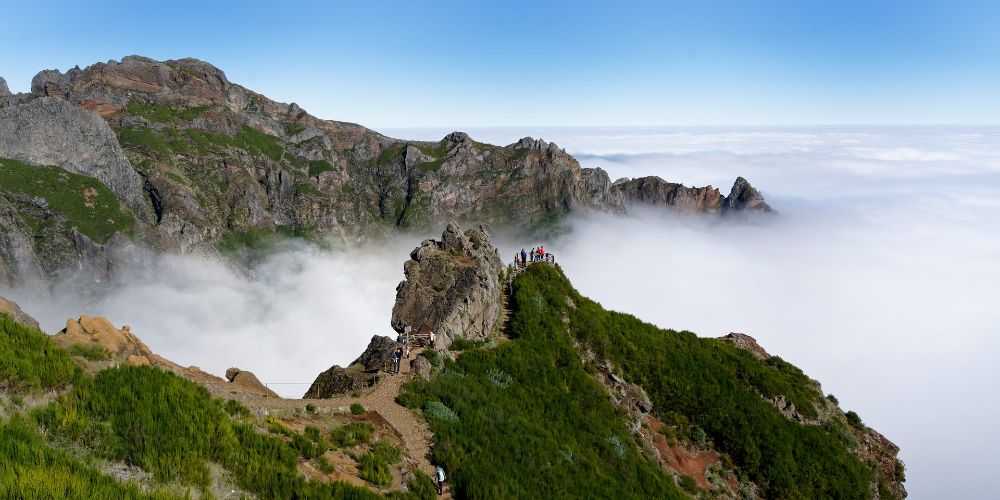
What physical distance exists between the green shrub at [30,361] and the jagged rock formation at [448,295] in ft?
66.1

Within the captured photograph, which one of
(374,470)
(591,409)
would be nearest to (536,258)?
(591,409)

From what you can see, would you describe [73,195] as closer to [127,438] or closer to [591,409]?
[591,409]

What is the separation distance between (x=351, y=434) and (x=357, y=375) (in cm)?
898

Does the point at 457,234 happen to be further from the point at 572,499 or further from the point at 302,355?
the point at 302,355

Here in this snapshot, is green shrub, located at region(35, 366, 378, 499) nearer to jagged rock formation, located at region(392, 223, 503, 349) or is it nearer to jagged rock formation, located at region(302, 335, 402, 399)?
jagged rock formation, located at region(302, 335, 402, 399)

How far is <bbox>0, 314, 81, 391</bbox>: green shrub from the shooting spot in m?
17.0

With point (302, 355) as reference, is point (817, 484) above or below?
above

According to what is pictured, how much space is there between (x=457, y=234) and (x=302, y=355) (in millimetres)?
161503

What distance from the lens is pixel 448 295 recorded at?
4134 cm

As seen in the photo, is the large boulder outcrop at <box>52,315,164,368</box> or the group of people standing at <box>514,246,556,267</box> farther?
the group of people standing at <box>514,246,556,267</box>

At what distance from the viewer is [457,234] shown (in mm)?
50062

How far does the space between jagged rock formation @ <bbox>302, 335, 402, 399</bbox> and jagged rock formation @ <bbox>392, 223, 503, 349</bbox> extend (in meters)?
3.80

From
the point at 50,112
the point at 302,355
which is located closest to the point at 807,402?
the point at 302,355

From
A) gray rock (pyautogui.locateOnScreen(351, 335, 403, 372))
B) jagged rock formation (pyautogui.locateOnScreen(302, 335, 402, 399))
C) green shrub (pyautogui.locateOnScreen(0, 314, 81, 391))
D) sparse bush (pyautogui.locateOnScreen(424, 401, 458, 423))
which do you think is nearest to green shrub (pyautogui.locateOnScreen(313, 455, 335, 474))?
sparse bush (pyautogui.locateOnScreen(424, 401, 458, 423))
